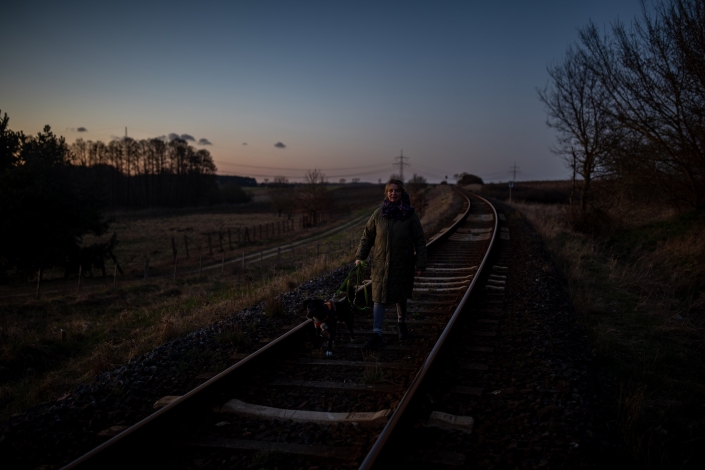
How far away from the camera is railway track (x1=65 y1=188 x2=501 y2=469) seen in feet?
10.8

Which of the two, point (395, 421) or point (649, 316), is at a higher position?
point (395, 421)

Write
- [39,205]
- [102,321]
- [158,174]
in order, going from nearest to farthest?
[102,321]
[39,205]
[158,174]

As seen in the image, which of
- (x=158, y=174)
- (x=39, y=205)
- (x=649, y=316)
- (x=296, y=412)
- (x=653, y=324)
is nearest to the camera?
(x=296, y=412)

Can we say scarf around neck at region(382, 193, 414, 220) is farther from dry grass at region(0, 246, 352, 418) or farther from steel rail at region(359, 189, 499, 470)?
dry grass at region(0, 246, 352, 418)

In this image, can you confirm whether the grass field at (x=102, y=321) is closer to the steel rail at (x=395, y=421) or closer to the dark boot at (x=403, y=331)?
the dark boot at (x=403, y=331)

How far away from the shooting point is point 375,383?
4.47m

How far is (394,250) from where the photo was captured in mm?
5336

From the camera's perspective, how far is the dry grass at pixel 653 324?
3.82m

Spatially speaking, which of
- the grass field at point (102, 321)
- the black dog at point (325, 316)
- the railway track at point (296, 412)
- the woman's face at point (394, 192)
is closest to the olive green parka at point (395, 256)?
the woman's face at point (394, 192)

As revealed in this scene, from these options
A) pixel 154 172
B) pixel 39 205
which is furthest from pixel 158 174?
pixel 39 205

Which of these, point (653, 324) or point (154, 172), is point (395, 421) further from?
point (154, 172)

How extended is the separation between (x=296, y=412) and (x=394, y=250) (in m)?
2.17

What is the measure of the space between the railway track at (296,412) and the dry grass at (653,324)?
1.64 metres

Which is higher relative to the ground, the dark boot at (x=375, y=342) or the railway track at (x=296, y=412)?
the dark boot at (x=375, y=342)
